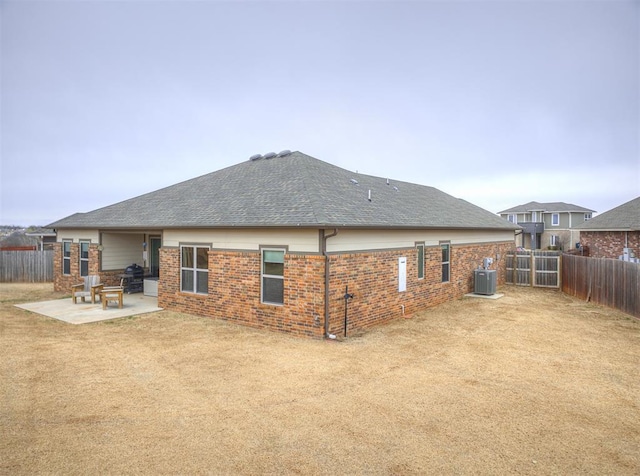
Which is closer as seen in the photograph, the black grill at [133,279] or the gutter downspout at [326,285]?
the gutter downspout at [326,285]

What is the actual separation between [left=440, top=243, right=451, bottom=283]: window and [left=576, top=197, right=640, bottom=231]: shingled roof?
535 inches

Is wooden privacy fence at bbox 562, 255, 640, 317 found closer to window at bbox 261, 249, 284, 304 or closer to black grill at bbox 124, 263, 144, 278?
window at bbox 261, 249, 284, 304

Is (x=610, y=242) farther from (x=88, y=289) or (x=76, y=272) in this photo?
(x=76, y=272)

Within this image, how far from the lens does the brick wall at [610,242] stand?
22172 mm

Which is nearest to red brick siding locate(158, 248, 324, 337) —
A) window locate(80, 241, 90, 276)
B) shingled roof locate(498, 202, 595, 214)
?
window locate(80, 241, 90, 276)

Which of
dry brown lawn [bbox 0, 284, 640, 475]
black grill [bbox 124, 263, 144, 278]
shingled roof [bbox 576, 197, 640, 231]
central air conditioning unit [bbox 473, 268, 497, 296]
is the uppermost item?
shingled roof [bbox 576, 197, 640, 231]

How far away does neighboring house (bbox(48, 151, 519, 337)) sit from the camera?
31.7ft

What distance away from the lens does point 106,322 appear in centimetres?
1094

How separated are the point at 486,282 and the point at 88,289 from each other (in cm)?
1644

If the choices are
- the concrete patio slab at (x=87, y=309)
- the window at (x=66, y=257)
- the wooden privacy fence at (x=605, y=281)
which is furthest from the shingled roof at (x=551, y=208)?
the window at (x=66, y=257)

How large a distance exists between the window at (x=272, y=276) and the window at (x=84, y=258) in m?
10.3

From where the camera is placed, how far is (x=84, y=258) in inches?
648

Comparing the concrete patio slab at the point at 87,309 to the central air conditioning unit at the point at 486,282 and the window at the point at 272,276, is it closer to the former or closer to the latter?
the window at the point at 272,276

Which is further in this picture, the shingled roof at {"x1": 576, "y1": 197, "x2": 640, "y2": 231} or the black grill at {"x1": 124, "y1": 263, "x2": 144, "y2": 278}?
the shingled roof at {"x1": 576, "y1": 197, "x2": 640, "y2": 231}
